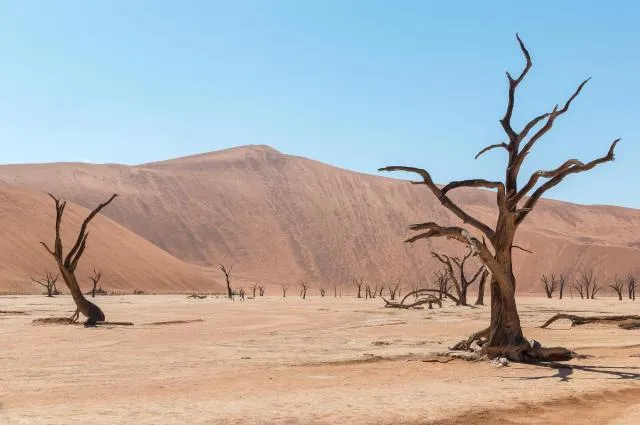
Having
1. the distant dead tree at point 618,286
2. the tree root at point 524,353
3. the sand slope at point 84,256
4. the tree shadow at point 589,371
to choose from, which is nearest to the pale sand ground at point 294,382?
the tree shadow at point 589,371

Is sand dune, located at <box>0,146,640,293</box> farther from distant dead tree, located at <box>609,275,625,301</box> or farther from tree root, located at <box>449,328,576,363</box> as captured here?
tree root, located at <box>449,328,576,363</box>

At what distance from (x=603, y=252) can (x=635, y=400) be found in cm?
11791

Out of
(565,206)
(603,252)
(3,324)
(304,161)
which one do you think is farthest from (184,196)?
(3,324)

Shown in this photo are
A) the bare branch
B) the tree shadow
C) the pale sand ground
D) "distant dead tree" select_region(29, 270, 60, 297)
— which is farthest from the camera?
"distant dead tree" select_region(29, 270, 60, 297)

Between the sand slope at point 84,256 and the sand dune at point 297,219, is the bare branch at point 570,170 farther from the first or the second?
the sand dune at point 297,219

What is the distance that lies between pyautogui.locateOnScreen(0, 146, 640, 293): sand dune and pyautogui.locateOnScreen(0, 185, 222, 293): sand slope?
73.5 feet

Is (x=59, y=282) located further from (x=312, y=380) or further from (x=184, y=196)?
(x=312, y=380)

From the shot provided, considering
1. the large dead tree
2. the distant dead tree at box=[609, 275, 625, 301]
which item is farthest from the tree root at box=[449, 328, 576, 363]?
the distant dead tree at box=[609, 275, 625, 301]

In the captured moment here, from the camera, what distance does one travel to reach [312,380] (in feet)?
33.2

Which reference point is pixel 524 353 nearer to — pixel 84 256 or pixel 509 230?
pixel 509 230

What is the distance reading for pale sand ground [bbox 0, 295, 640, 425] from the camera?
752 centimetres

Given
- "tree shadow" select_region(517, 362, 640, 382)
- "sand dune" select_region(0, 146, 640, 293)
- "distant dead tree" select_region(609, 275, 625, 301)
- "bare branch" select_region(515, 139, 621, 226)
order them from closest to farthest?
"tree shadow" select_region(517, 362, 640, 382)
"bare branch" select_region(515, 139, 621, 226)
"distant dead tree" select_region(609, 275, 625, 301)
"sand dune" select_region(0, 146, 640, 293)

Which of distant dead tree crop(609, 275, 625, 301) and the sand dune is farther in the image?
the sand dune

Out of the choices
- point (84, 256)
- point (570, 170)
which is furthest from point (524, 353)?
point (84, 256)
